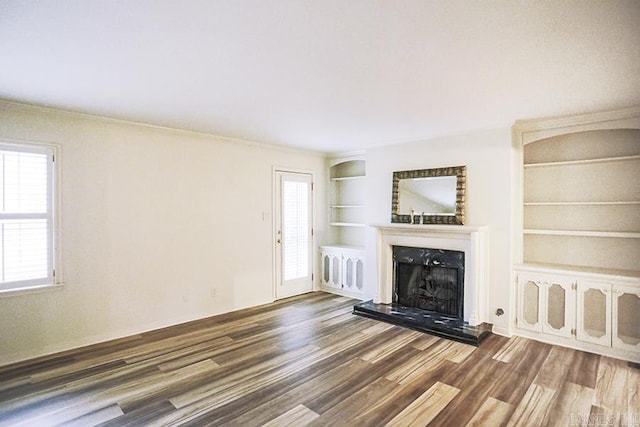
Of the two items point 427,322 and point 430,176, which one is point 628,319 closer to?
point 427,322

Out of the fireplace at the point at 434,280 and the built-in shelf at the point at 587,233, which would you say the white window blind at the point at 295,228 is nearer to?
the fireplace at the point at 434,280

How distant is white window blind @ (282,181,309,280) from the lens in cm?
573

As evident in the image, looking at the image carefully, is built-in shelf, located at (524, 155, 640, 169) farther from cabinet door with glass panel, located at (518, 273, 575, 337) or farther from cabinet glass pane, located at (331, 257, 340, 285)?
cabinet glass pane, located at (331, 257, 340, 285)

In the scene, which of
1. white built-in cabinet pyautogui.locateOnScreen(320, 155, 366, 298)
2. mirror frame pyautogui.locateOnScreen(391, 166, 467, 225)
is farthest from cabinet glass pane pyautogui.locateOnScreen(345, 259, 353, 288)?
mirror frame pyautogui.locateOnScreen(391, 166, 467, 225)

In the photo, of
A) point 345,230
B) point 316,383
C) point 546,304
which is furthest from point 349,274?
point 316,383

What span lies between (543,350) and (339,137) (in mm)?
3414

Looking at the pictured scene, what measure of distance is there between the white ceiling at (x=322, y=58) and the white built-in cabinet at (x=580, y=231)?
616mm

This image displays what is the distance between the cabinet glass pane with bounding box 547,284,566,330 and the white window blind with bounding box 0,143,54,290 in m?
5.28

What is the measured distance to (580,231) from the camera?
382 cm

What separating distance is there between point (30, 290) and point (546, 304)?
5.34 m

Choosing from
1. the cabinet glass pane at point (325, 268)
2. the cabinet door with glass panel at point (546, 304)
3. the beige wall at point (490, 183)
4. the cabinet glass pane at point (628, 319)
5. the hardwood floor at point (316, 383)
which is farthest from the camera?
the cabinet glass pane at point (325, 268)

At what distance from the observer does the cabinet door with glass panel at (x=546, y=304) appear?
3.71 metres

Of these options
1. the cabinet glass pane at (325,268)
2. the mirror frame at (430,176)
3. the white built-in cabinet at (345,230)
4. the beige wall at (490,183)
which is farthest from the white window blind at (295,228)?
the beige wall at (490,183)

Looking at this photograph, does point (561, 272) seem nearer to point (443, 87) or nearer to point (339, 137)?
point (443, 87)
